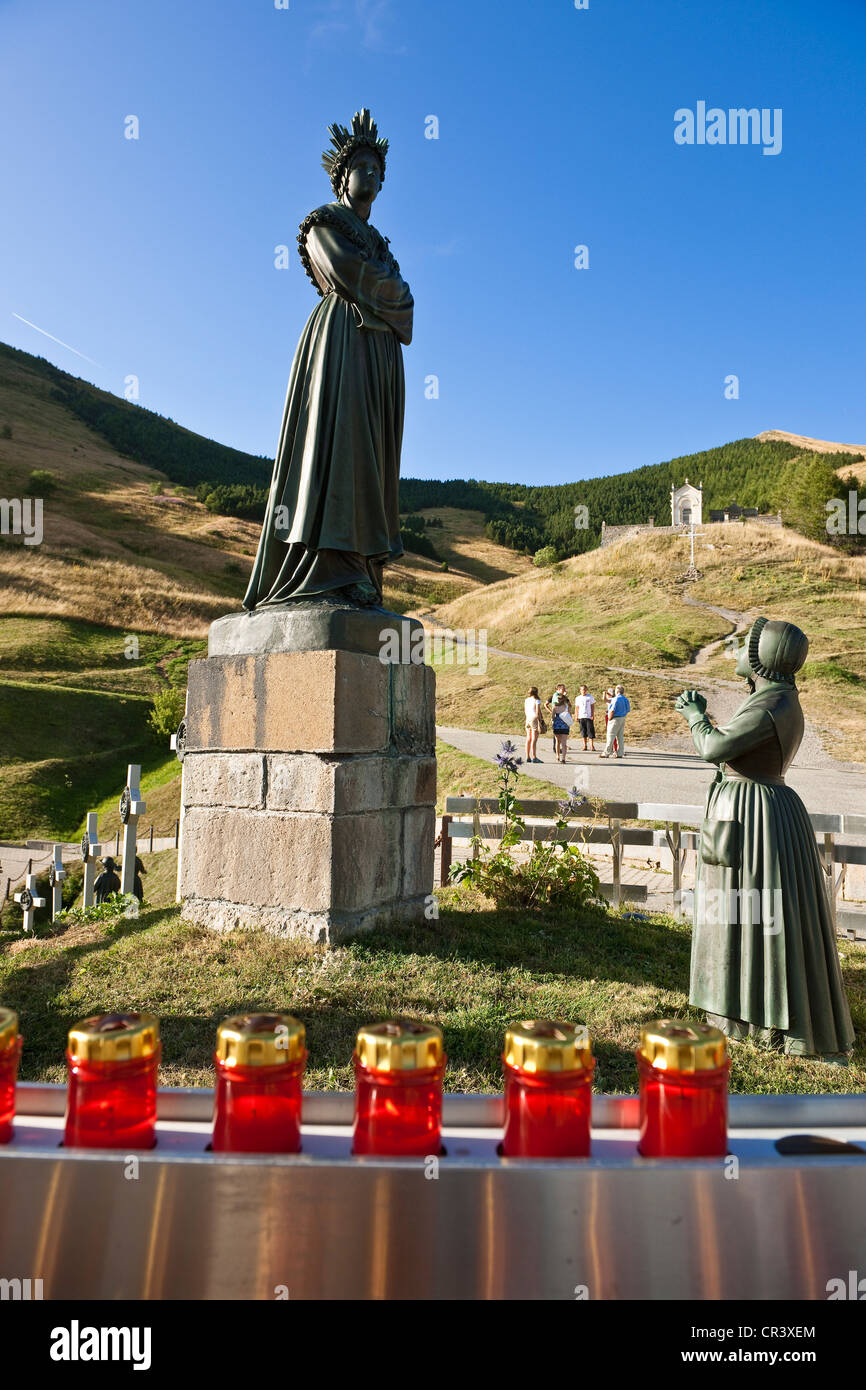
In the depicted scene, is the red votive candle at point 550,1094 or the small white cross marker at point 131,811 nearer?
the red votive candle at point 550,1094

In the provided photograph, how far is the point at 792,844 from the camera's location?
353 centimetres

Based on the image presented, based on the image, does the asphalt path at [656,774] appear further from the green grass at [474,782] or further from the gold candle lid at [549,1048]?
the gold candle lid at [549,1048]

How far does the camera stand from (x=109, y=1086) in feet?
4.69

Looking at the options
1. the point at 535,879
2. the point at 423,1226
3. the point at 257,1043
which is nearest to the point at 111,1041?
the point at 257,1043

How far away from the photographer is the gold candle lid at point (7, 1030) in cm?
153

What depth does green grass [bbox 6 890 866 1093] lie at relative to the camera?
11.0ft

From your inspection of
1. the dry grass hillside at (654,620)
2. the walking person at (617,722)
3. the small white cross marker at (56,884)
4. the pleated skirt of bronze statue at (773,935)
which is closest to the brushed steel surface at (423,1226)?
the pleated skirt of bronze statue at (773,935)

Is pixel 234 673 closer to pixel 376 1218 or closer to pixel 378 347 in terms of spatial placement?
pixel 378 347

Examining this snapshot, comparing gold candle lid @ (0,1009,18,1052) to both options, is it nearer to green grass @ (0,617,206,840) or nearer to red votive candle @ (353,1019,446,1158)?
red votive candle @ (353,1019,446,1158)

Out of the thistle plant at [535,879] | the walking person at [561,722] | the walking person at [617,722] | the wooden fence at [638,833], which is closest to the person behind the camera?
the thistle plant at [535,879]

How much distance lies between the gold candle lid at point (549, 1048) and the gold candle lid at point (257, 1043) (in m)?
0.39

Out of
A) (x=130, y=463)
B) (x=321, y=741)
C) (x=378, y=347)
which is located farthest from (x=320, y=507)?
(x=130, y=463)

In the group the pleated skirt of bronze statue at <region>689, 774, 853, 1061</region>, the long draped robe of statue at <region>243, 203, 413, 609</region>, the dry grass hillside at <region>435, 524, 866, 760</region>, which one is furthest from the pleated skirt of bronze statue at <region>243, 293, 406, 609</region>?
the dry grass hillside at <region>435, 524, 866, 760</region>
